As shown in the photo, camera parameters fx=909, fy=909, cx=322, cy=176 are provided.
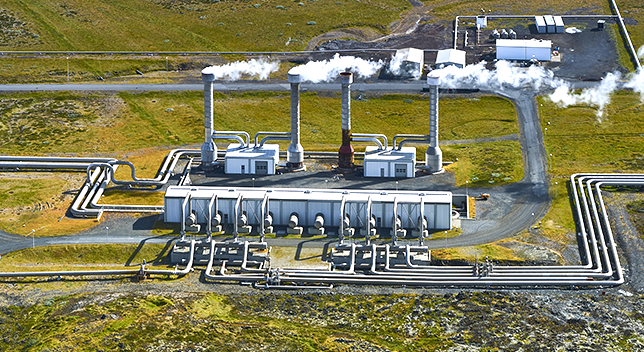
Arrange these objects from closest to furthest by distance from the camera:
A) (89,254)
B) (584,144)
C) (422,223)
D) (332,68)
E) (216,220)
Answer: (89,254)
(422,223)
(216,220)
(584,144)
(332,68)

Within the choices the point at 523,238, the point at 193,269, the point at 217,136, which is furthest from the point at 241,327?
the point at 217,136

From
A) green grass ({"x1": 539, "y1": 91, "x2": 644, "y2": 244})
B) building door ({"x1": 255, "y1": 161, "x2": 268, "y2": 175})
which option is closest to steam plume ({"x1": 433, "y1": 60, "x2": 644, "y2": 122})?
green grass ({"x1": 539, "y1": 91, "x2": 644, "y2": 244})

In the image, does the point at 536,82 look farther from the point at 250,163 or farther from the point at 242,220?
the point at 242,220

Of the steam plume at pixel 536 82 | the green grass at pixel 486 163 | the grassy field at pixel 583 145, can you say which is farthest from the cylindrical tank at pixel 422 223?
the steam plume at pixel 536 82

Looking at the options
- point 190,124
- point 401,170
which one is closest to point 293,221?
point 401,170

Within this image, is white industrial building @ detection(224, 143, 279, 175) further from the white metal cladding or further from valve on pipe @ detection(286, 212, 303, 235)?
valve on pipe @ detection(286, 212, 303, 235)

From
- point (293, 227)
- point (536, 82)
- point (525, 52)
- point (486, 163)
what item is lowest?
point (293, 227)
